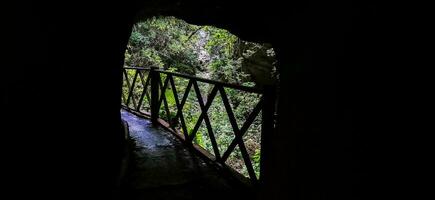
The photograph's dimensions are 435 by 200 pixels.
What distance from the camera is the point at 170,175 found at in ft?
14.1

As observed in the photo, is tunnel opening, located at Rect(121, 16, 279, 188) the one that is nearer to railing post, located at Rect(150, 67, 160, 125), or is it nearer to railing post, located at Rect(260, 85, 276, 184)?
railing post, located at Rect(150, 67, 160, 125)

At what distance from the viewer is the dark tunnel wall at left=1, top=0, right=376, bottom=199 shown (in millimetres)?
1770

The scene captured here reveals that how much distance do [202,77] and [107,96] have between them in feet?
13.6

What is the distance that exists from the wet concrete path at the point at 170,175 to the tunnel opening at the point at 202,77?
0.37 metres

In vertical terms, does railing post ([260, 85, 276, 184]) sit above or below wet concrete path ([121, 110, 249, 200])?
above

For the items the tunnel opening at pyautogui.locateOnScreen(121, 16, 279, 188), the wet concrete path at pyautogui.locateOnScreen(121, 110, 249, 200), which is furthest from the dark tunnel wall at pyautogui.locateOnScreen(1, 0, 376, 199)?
the tunnel opening at pyautogui.locateOnScreen(121, 16, 279, 188)

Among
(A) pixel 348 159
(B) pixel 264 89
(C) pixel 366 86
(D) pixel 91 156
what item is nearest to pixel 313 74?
(C) pixel 366 86

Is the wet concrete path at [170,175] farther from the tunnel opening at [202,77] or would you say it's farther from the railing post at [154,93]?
the railing post at [154,93]

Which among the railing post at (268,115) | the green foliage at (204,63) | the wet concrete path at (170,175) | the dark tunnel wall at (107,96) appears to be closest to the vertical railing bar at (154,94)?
the green foliage at (204,63)

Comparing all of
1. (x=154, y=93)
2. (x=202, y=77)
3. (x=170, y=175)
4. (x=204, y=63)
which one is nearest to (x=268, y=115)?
(x=170, y=175)

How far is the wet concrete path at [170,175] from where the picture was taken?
3740 mm

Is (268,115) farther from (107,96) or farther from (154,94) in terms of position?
(154,94)

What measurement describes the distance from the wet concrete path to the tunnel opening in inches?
14.6

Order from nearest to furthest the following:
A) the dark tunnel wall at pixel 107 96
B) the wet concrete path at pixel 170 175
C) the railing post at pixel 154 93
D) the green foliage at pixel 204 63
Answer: the dark tunnel wall at pixel 107 96, the wet concrete path at pixel 170 175, the railing post at pixel 154 93, the green foliage at pixel 204 63
